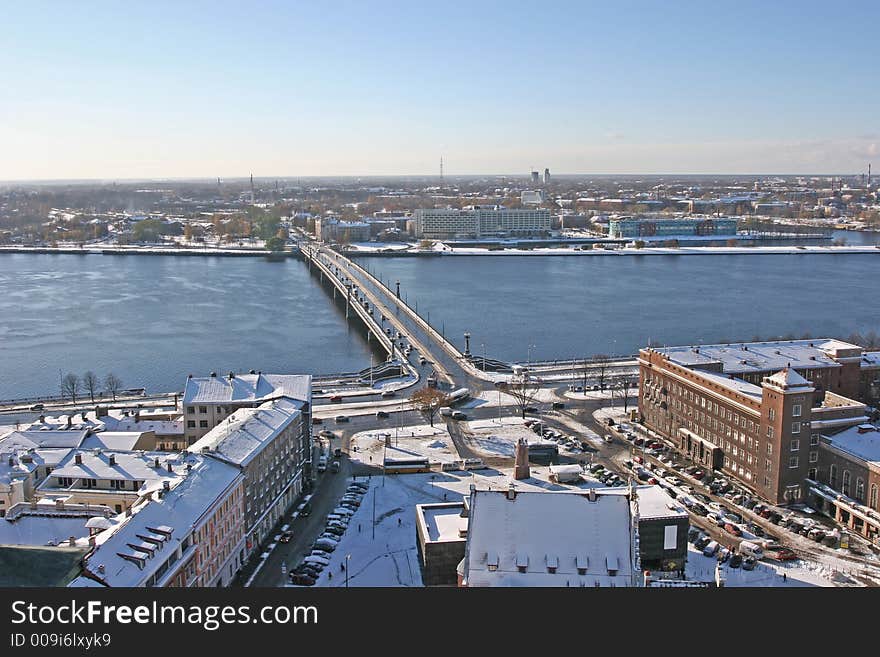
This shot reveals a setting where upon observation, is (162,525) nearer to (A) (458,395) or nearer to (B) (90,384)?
(A) (458,395)

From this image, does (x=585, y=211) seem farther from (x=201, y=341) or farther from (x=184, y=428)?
(x=184, y=428)

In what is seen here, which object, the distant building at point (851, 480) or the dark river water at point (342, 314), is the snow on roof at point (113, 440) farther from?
the distant building at point (851, 480)

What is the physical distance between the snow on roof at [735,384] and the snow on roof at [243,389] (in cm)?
355

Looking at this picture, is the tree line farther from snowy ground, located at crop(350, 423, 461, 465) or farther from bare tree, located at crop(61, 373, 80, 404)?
snowy ground, located at crop(350, 423, 461, 465)

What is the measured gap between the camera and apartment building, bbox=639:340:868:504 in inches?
275

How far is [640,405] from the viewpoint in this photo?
355 inches

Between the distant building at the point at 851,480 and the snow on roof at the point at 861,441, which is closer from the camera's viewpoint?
the distant building at the point at 851,480

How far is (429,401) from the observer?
30.0 feet

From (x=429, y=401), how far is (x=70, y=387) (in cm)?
464

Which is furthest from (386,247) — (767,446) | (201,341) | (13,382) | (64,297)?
(767,446)

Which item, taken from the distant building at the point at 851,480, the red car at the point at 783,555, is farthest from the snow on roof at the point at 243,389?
the distant building at the point at 851,480

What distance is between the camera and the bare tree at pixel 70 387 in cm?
1020

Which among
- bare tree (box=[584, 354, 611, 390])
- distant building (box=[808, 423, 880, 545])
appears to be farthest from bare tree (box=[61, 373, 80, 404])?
distant building (box=[808, 423, 880, 545])

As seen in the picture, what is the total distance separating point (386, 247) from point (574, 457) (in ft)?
75.9
